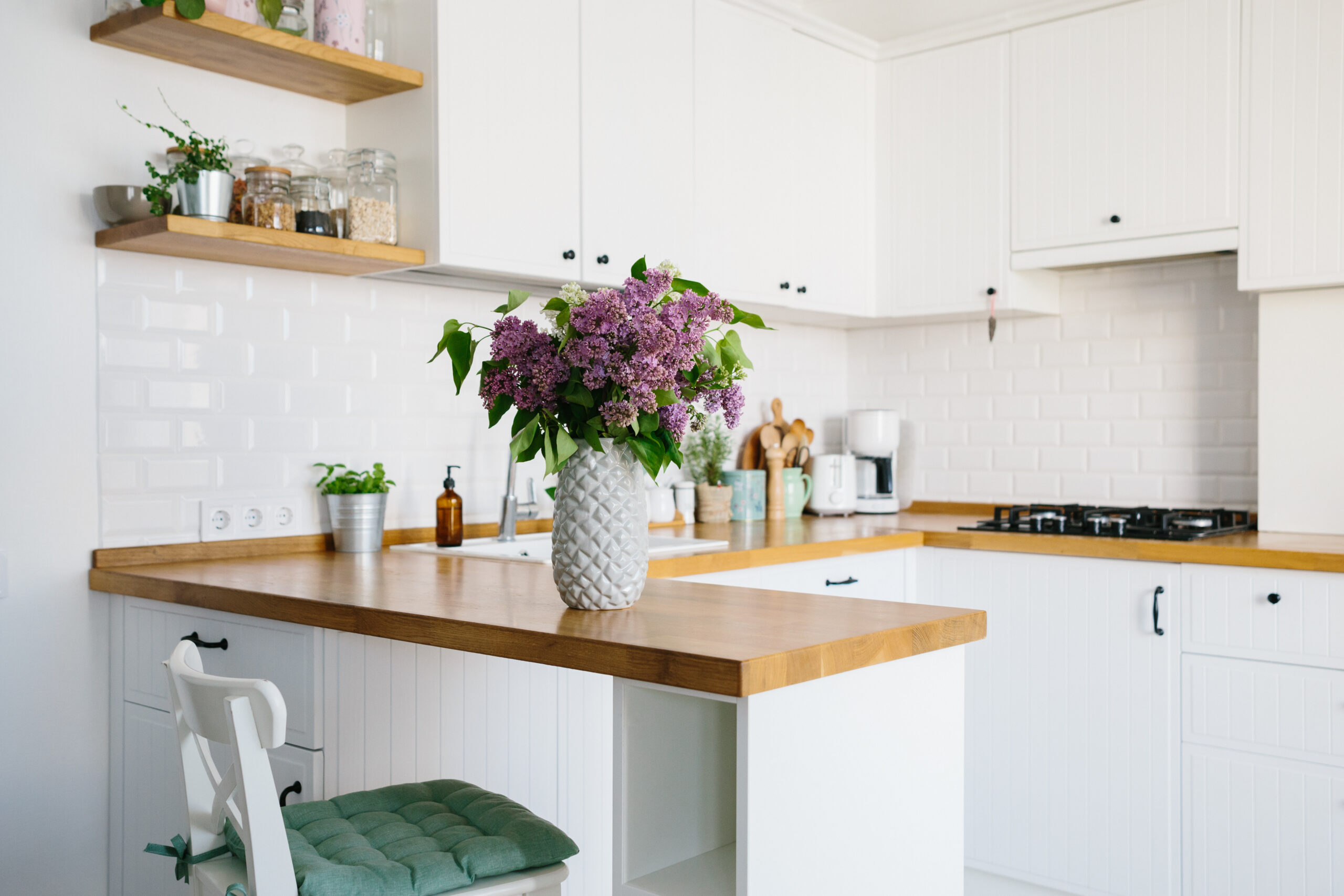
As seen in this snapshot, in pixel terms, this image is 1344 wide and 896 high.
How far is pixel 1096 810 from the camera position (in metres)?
2.89

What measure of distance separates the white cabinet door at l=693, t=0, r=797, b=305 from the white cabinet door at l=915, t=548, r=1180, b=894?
967 millimetres

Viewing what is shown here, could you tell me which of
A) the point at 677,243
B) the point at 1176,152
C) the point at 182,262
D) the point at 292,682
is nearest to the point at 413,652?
the point at 292,682

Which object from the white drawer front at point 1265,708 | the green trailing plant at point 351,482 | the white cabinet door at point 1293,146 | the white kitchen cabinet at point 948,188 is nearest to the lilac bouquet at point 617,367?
the green trailing plant at point 351,482

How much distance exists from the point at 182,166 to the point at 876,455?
2331 mm

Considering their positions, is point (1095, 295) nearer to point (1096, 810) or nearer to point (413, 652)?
point (1096, 810)

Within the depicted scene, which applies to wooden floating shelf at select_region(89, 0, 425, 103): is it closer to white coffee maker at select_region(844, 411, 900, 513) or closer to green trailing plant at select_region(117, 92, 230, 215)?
green trailing plant at select_region(117, 92, 230, 215)

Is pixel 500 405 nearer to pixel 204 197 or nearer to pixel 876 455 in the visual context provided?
pixel 204 197

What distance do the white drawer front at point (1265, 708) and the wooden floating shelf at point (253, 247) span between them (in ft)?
6.80

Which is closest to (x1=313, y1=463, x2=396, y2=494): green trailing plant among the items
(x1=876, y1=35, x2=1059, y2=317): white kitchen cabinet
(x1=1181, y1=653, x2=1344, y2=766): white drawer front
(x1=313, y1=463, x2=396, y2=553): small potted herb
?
(x1=313, y1=463, x2=396, y2=553): small potted herb

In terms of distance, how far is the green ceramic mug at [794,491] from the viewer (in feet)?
12.1

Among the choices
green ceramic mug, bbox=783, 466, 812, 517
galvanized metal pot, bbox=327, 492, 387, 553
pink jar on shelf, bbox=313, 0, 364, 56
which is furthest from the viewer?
green ceramic mug, bbox=783, 466, 812, 517

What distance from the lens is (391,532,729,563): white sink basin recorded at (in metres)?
2.54

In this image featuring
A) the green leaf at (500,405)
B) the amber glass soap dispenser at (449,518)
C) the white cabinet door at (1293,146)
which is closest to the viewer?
the green leaf at (500,405)

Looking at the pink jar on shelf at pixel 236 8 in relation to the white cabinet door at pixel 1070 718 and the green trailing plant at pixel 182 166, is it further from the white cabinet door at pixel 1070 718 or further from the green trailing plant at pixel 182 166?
the white cabinet door at pixel 1070 718
